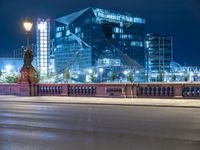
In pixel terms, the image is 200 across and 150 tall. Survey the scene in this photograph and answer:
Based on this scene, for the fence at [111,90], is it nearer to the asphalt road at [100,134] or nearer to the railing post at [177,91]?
the railing post at [177,91]

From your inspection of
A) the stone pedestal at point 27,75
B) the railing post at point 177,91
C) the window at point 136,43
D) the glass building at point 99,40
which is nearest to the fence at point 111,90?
the railing post at point 177,91

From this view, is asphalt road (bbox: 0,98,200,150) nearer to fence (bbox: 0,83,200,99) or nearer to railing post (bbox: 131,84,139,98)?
fence (bbox: 0,83,200,99)

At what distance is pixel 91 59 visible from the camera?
183 meters

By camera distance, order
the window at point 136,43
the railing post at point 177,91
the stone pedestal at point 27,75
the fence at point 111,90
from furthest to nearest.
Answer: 1. the window at point 136,43
2. the stone pedestal at point 27,75
3. the fence at point 111,90
4. the railing post at point 177,91

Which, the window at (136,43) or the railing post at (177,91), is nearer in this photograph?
the railing post at (177,91)

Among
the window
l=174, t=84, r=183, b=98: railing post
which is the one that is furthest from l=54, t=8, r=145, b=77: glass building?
l=174, t=84, r=183, b=98: railing post

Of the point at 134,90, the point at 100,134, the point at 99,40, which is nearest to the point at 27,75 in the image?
the point at 134,90

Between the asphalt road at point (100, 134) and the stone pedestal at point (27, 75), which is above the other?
the stone pedestal at point (27, 75)

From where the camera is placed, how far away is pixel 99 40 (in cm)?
18625

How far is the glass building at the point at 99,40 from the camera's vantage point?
186 metres

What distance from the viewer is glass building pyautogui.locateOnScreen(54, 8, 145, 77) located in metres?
186

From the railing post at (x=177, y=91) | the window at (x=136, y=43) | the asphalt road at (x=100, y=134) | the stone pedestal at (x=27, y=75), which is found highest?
the window at (x=136, y=43)

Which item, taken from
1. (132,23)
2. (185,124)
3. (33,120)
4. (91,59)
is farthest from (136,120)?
(132,23)

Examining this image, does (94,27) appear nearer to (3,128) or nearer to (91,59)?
(91,59)
